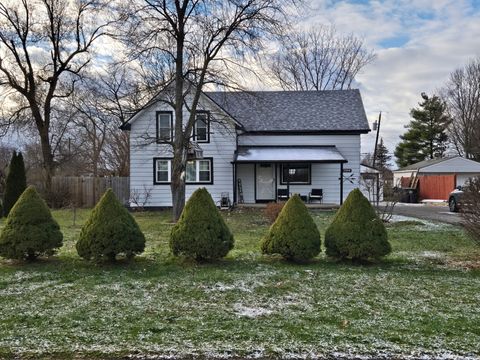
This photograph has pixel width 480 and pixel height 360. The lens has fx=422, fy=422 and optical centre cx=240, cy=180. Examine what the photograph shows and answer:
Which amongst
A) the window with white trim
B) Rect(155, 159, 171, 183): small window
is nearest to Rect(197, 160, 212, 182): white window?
Rect(155, 159, 171, 183): small window

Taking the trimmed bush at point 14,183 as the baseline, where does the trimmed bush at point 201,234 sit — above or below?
below

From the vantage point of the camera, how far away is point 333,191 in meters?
21.9

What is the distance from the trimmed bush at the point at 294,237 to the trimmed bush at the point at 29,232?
400cm

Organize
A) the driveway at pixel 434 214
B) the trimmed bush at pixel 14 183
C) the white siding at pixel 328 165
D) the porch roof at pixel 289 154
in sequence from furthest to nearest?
the white siding at pixel 328 165, the porch roof at pixel 289 154, the trimmed bush at pixel 14 183, the driveway at pixel 434 214

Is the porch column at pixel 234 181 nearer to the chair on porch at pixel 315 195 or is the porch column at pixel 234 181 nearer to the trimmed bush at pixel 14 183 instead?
the chair on porch at pixel 315 195

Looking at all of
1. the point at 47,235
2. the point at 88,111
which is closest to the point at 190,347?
the point at 47,235

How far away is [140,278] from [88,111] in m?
29.8

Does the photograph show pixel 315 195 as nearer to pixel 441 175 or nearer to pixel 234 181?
pixel 234 181

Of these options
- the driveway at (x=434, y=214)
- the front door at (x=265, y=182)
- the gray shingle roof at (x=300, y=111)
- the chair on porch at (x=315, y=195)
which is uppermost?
the gray shingle roof at (x=300, y=111)

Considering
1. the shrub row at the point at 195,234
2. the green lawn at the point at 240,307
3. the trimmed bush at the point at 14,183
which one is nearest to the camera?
the green lawn at the point at 240,307

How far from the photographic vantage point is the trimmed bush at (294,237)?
305 inches

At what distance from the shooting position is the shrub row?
7574mm

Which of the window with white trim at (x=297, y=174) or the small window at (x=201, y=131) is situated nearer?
the small window at (x=201, y=131)

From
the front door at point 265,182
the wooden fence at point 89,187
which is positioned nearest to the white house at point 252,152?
the front door at point 265,182
